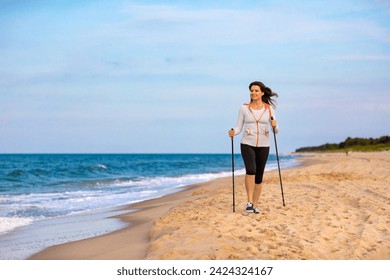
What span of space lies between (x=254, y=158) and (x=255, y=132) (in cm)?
46

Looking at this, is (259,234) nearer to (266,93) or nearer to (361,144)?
(266,93)

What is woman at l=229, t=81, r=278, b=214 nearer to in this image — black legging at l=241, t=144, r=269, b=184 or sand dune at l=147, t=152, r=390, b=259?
black legging at l=241, t=144, r=269, b=184

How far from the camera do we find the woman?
895 centimetres

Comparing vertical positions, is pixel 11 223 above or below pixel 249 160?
below

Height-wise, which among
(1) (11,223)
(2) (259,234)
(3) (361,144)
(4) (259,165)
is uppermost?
(4) (259,165)

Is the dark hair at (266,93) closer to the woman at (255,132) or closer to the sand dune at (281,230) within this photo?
the woman at (255,132)

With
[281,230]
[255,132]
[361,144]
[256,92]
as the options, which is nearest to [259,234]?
[281,230]

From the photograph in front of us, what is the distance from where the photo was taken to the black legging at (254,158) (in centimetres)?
889

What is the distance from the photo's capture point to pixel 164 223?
8.90 meters

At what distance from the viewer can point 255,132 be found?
353 inches

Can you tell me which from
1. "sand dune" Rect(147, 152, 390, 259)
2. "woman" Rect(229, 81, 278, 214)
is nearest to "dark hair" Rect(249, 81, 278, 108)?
"woman" Rect(229, 81, 278, 214)

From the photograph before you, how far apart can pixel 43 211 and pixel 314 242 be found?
30.5ft
